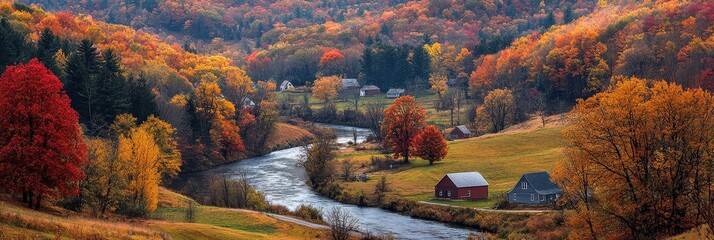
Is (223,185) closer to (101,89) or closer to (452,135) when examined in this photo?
(101,89)

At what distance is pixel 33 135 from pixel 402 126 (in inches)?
2381

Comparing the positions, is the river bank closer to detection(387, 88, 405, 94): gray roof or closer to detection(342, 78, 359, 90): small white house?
detection(387, 88, 405, 94): gray roof

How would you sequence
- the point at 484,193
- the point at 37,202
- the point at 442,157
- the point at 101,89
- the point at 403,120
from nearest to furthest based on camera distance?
the point at 37,202
the point at 484,193
the point at 101,89
the point at 442,157
the point at 403,120

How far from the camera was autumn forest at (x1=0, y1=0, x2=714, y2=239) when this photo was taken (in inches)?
1662

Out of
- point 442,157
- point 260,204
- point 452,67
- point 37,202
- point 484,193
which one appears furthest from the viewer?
point 452,67

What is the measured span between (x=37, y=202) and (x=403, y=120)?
6107 cm

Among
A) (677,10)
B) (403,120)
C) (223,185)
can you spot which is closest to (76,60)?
(223,185)

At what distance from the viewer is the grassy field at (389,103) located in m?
138

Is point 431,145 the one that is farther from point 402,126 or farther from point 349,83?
point 349,83

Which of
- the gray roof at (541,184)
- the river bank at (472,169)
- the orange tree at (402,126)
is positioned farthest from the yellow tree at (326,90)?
the gray roof at (541,184)

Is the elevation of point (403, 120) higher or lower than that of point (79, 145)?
higher

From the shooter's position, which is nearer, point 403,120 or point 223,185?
point 223,185

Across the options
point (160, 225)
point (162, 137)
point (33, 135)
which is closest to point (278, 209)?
point (162, 137)

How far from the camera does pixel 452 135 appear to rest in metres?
118
